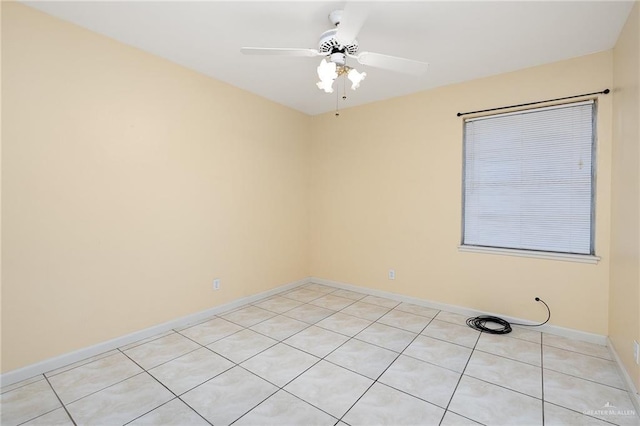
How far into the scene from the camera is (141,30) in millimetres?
2336

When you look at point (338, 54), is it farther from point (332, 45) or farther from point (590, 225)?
point (590, 225)

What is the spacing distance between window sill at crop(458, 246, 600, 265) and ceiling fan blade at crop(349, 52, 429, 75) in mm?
2056

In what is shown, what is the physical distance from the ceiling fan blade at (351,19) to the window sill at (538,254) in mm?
2554

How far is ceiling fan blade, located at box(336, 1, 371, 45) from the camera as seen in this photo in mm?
1486

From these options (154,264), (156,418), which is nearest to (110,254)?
(154,264)

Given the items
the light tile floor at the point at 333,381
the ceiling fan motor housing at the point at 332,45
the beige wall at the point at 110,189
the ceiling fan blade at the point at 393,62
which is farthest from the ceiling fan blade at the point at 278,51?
the light tile floor at the point at 333,381

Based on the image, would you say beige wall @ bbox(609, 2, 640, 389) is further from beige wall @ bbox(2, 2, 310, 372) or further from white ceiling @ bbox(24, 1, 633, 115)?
beige wall @ bbox(2, 2, 310, 372)

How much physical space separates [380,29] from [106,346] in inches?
137

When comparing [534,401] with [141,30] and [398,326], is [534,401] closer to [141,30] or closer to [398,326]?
[398,326]

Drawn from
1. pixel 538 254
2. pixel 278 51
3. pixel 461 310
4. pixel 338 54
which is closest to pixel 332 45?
pixel 338 54

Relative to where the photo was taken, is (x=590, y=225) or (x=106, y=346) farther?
(x=590, y=225)

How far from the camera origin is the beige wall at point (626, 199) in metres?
1.89

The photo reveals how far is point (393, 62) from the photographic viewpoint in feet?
6.86

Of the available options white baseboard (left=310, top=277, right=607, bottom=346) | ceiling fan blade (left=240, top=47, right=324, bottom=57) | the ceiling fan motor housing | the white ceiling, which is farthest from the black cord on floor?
ceiling fan blade (left=240, top=47, right=324, bottom=57)
